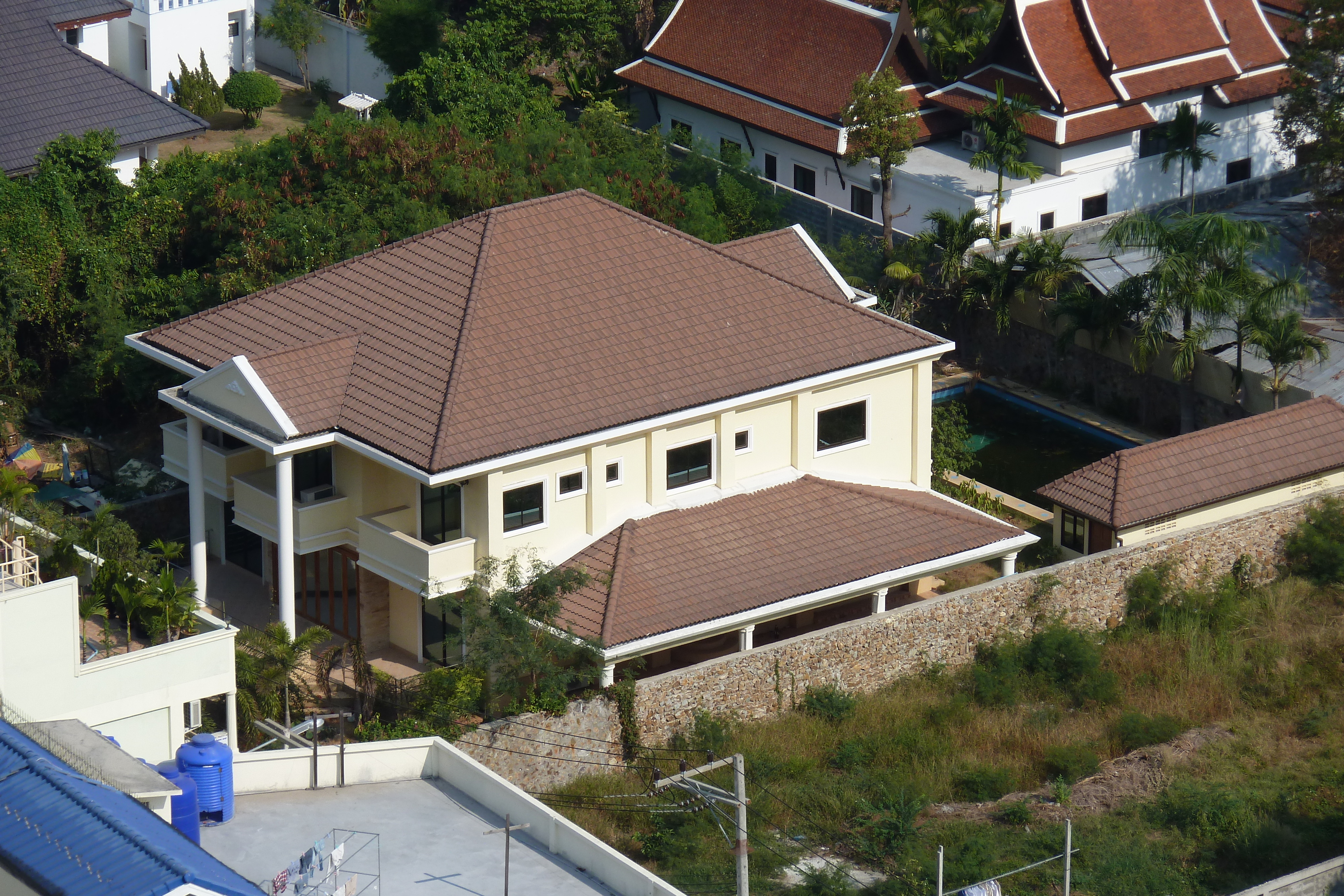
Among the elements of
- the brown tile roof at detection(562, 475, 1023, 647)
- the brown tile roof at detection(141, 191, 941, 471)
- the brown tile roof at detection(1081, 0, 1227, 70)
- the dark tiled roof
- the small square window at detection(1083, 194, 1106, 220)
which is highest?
the brown tile roof at detection(1081, 0, 1227, 70)

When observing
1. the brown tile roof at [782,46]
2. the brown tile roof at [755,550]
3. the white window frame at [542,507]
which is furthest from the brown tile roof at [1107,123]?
the white window frame at [542,507]

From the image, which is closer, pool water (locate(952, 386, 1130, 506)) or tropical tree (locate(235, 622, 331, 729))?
tropical tree (locate(235, 622, 331, 729))

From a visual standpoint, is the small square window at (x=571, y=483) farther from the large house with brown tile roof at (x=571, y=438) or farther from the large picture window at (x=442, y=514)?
the large picture window at (x=442, y=514)

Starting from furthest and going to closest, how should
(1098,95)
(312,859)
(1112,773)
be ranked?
(1098,95) → (1112,773) → (312,859)

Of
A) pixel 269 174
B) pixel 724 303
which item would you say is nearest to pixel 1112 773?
pixel 724 303

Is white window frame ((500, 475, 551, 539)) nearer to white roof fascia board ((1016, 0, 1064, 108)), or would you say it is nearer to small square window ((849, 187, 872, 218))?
small square window ((849, 187, 872, 218))

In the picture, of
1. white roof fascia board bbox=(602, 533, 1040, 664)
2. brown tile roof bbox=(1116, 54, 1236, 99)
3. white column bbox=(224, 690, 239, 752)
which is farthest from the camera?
brown tile roof bbox=(1116, 54, 1236, 99)

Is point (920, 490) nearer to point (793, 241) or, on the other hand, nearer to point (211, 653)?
point (793, 241)

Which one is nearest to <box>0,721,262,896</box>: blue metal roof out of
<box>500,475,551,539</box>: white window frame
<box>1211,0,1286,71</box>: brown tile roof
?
<box>500,475,551,539</box>: white window frame
